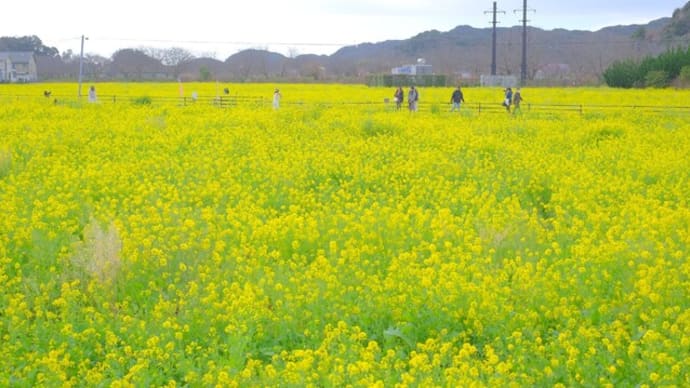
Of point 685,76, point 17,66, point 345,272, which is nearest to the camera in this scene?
point 345,272

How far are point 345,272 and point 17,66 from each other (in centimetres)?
9558

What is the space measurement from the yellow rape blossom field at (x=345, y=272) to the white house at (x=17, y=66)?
275 ft

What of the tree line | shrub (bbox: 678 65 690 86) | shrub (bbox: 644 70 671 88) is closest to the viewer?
shrub (bbox: 678 65 690 86)

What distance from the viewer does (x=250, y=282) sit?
7.28 meters

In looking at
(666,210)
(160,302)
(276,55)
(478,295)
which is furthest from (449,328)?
(276,55)

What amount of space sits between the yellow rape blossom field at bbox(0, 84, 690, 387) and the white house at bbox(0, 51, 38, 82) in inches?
3296

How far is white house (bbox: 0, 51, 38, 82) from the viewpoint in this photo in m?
91.3

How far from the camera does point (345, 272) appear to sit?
7348 millimetres

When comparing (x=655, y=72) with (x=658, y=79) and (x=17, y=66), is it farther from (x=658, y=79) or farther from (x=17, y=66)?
(x=17, y=66)

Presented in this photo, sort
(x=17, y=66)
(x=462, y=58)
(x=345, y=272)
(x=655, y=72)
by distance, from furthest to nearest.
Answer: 1. (x=462, y=58)
2. (x=17, y=66)
3. (x=655, y=72)
4. (x=345, y=272)

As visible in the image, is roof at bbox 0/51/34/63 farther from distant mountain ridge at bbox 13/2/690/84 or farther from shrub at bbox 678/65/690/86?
shrub at bbox 678/65/690/86

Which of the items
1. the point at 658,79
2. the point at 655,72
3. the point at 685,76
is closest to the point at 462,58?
the point at 655,72

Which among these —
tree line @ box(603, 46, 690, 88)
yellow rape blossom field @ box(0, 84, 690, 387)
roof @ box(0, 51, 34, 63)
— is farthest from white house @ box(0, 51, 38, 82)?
yellow rape blossom field @ box(0, 84, 690, 387)

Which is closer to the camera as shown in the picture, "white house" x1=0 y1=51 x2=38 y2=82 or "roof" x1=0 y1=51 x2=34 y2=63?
"white house" x1=0 y1=51 x2=38 y2=82
